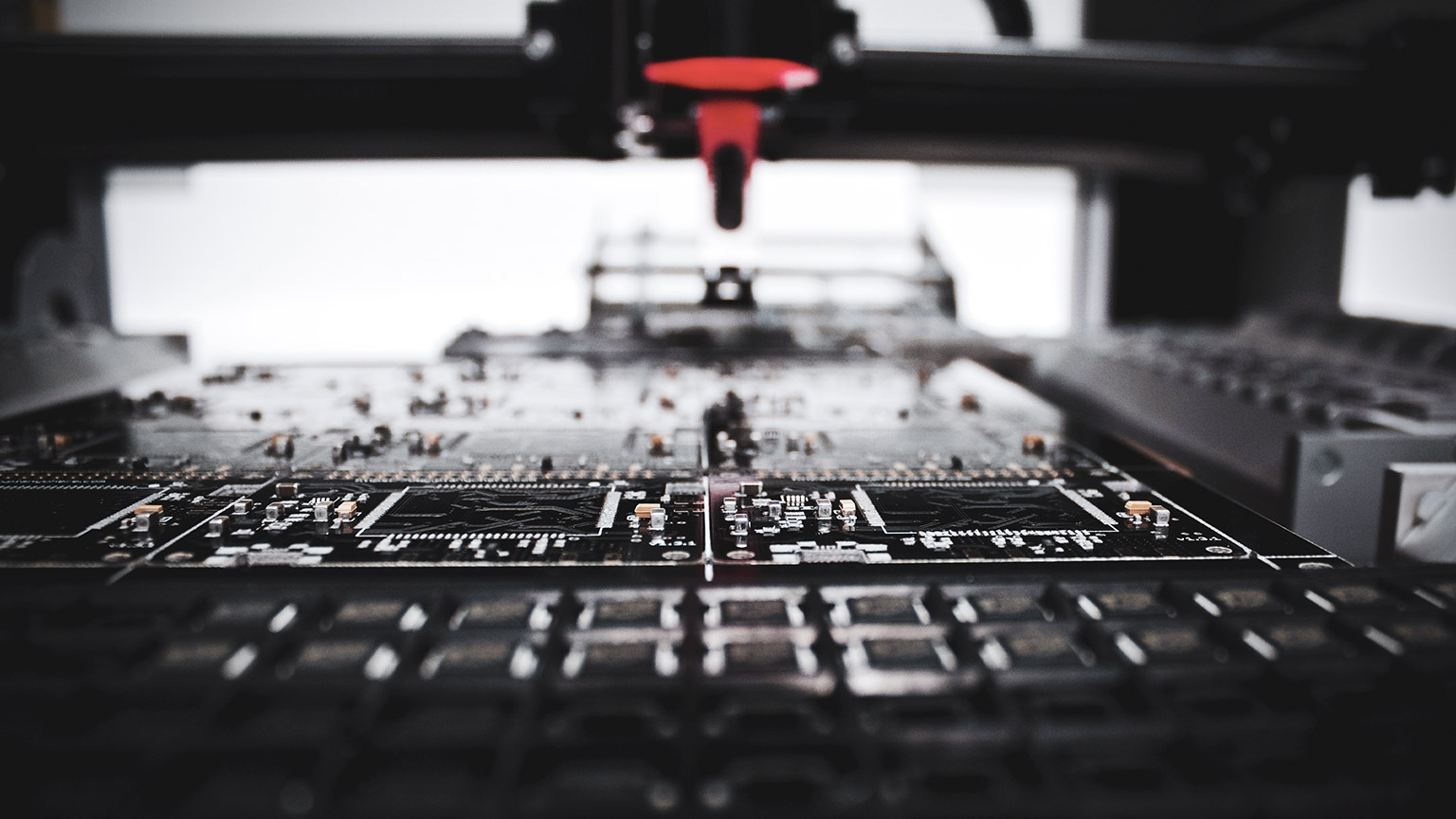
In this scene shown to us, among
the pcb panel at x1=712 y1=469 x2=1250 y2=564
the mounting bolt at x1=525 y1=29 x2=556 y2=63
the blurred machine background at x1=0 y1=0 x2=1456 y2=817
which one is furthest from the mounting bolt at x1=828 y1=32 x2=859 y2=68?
the pcb panel at x1=712 y1=469 x2=1250 y2=564

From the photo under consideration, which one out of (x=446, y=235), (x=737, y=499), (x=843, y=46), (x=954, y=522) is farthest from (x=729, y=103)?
(x=446, y=235)

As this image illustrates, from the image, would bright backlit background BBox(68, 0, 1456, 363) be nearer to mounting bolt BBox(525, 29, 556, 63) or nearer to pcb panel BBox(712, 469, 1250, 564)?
mounting bolt BBox(525, 29, 556, 63)

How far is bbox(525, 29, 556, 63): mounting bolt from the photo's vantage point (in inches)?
50.5

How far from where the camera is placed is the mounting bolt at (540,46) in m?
1.28

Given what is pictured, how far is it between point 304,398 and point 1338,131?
7.65 ft

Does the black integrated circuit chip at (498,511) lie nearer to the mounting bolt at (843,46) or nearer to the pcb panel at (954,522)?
the pcb panel at (954,522)

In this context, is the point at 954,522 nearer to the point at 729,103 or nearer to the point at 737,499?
the point at 737,499

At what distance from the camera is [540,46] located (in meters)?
1.28

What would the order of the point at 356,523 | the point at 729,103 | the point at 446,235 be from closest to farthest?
the point at 356,523, the point at 729,103, the point at 446,235

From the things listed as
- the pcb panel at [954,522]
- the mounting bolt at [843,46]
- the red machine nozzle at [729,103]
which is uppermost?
the mounting bolt at [843,46]

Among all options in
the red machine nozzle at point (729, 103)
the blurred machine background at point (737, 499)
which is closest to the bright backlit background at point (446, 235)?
the blurred machine background at point (737, 499)

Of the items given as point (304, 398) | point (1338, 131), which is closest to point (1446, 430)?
point (1338, 131)

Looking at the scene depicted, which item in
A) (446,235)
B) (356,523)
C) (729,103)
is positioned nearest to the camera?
(356,523)

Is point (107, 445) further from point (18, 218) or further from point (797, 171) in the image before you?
point (797, 171)
